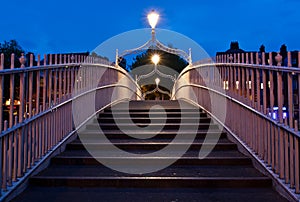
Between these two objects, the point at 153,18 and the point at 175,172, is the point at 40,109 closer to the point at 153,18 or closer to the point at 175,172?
the point at 175,172

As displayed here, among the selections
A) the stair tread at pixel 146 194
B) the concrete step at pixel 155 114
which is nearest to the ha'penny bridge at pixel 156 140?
the stair tread at pixel 146 194

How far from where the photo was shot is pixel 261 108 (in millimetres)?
4043

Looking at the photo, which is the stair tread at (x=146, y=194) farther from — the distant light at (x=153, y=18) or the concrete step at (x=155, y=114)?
the distant light at (x=153, y=18)

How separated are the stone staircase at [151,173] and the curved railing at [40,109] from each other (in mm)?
227

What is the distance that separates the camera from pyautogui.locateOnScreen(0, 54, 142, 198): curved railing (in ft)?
10.8

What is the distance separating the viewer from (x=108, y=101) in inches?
321

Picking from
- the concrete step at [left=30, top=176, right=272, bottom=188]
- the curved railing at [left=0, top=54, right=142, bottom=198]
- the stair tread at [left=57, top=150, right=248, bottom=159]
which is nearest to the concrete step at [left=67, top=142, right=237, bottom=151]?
the stair tread at [left=57, top=150, right=248, bottom=159]

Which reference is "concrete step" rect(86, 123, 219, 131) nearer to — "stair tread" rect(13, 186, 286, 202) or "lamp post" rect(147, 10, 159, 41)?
"stair tread" rect(13, 186, 286, 202)

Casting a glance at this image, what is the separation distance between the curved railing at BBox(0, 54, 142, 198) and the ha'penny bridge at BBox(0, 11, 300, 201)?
0.01 meters

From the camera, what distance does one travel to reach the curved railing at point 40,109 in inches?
129

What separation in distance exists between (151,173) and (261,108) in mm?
1599

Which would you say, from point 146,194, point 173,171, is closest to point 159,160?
point 173,171

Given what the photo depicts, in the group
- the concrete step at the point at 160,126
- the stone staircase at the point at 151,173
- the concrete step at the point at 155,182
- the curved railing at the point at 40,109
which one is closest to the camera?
the curved railing at the point at 40,109

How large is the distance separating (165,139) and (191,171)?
1368mm
